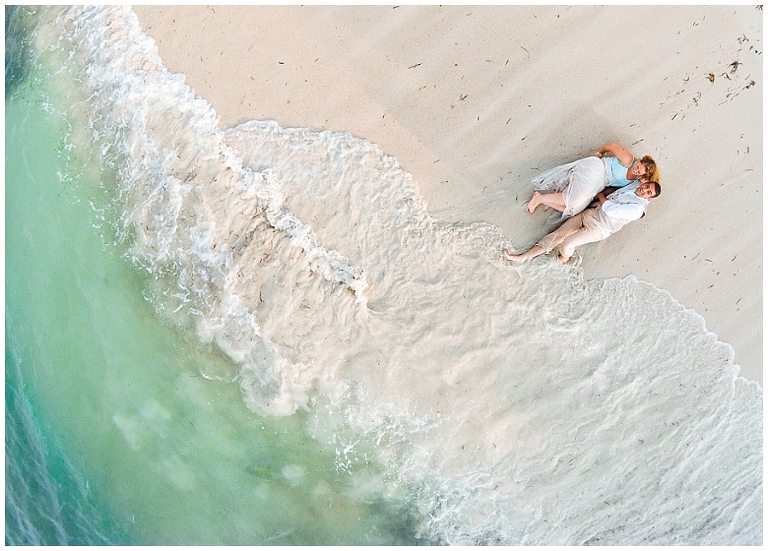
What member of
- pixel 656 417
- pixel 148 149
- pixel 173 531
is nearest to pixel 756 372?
pixel 656 417

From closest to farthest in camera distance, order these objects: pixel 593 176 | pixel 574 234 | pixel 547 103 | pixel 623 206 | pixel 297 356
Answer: pixel 623 206 < pixel 593 176 < pixel 574 234 < pixel 547 103 < pixel 297 356

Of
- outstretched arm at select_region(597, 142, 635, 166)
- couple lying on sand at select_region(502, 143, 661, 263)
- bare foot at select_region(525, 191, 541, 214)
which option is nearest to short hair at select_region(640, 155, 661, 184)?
couple lying on sand at select_region(502, 143, 661, 263)

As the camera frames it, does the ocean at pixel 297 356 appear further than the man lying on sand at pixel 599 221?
Yes

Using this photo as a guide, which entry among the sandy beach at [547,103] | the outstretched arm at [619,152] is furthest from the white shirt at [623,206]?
the sandy beach at [547,103]

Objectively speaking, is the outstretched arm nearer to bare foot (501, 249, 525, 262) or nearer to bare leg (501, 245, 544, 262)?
bare leg (501, 245, 544, 262)

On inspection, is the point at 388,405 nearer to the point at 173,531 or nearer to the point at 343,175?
the point at 343,175

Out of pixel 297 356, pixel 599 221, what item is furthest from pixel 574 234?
pixel 297 356

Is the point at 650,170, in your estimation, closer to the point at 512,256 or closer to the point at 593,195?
the point at 593,195

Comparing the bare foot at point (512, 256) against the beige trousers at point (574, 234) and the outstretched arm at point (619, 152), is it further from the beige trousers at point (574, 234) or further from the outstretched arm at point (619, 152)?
the outstretched arm at point (619, 152)
